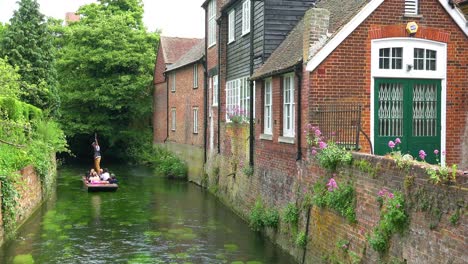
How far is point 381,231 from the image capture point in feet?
31.7

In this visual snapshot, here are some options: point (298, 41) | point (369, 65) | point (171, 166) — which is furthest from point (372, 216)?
point (171, 166)

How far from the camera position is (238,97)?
21719 millimetres

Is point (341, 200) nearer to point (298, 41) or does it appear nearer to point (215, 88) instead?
point (298, 41)

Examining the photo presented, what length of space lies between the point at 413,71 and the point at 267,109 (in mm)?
5009

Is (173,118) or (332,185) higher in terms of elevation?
(173,118)

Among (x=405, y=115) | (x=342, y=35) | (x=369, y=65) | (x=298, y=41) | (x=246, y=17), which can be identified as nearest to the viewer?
(x=342, y=35)

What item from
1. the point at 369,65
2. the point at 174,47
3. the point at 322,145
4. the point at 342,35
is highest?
the point at 174,47

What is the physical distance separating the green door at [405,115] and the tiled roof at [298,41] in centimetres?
184

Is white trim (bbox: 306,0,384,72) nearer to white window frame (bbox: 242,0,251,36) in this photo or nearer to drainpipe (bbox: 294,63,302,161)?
drainpipe (bbox: 294,63,302,161)

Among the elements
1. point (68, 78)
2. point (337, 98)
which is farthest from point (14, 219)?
point (68, 78)

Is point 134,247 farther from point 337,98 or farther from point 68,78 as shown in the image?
point 68,78

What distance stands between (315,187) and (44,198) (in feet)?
50.1

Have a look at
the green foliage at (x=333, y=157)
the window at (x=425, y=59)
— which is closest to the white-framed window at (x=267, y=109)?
the window at (x=425, y=59)

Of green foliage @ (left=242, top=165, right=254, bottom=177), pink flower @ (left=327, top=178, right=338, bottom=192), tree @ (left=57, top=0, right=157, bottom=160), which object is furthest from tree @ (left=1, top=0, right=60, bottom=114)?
pink flower @ (left=327, top=178, right=338, bottom=192)
